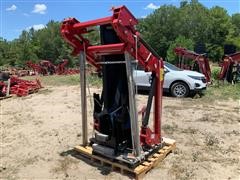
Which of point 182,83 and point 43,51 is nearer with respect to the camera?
point 182,83

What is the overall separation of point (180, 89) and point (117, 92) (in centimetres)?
746

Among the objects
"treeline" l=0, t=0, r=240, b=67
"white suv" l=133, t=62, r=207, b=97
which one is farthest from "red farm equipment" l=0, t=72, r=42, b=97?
"treeline" l=0, t=0, r=240, b=67

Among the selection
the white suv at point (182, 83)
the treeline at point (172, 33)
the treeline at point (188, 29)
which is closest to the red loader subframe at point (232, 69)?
the white suv at point (182, 83)

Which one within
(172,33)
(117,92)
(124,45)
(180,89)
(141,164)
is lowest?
(141,164)

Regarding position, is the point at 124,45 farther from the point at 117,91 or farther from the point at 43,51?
the point at 43,51

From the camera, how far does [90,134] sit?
7348 mm

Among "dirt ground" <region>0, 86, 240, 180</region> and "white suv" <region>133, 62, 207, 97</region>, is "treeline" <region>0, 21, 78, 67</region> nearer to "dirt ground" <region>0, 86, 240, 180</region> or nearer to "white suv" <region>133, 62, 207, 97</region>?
"white suv" <region>133, 62, 207, 97</region>

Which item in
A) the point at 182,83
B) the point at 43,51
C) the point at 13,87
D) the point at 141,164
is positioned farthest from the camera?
the point at 43,51

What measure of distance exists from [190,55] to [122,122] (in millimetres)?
11805

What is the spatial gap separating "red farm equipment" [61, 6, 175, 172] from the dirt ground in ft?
1.21

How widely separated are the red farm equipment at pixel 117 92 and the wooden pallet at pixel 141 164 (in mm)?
63

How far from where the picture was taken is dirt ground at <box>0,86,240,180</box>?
5.36 m

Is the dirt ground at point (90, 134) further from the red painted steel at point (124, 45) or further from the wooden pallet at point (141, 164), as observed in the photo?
the red painted steel at point (124, 45)

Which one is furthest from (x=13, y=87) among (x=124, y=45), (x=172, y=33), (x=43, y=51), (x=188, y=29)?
(x=43, y=51)
